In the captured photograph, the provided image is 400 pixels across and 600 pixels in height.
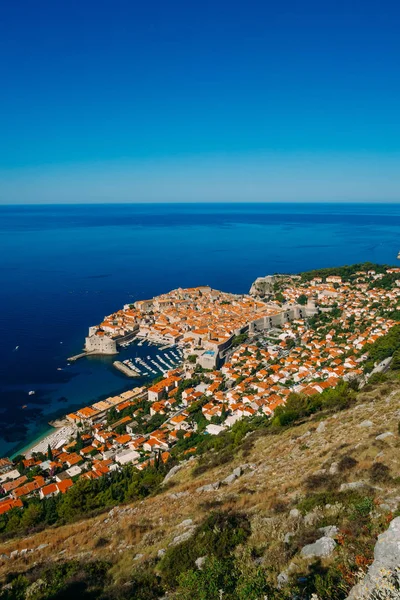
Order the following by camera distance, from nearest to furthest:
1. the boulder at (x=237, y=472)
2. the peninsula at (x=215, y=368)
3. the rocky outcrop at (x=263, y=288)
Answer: the boulder at (x=237, y=472) < the peninsula at (x=215, y=368) < the rocky outcrop at (x=263, y=288)

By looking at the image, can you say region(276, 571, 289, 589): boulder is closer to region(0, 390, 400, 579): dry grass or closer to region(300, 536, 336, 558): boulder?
region(0, 390, 400, 579): dry grass

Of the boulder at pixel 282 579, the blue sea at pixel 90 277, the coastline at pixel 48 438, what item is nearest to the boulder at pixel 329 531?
the boulder at pixel 282 579

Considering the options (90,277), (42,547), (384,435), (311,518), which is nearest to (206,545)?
(311,518)

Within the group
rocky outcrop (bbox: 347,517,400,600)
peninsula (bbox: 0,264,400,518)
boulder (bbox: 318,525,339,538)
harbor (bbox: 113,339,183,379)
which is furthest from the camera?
harbor (bbox: 113,339,183,379)

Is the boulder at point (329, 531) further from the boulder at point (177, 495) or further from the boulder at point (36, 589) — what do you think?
the boulder at point (177, 495)

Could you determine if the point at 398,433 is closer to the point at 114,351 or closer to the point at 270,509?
the point at 270,509

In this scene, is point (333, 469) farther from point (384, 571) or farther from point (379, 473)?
point (384, 571)

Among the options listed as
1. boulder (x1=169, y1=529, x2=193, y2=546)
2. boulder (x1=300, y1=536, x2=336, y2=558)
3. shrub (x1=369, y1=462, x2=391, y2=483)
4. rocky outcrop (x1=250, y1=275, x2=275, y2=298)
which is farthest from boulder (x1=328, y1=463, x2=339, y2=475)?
rocky outcrop (x1=250, y1=275, x2=275, y2=298)
